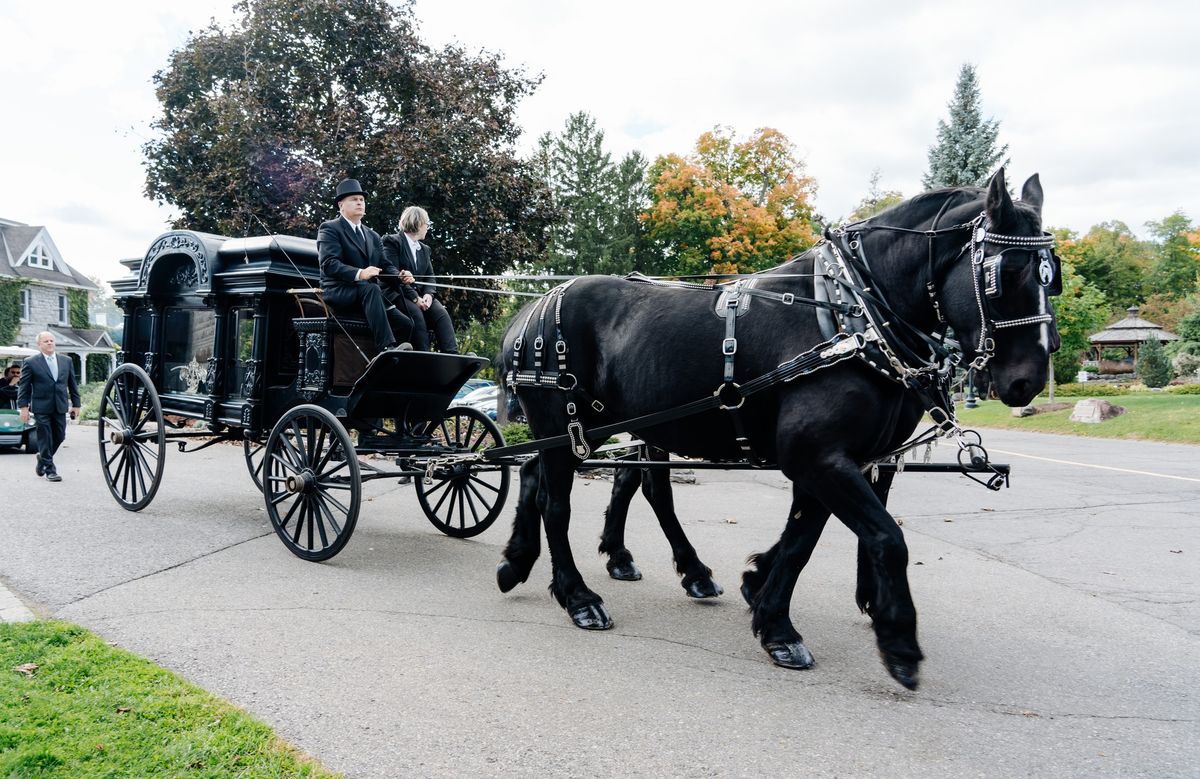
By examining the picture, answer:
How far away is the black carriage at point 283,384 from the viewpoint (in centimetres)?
610

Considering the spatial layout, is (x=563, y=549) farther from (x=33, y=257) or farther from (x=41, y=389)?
(x=33, y=257)

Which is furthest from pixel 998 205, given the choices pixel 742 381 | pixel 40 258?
pixel 40 258

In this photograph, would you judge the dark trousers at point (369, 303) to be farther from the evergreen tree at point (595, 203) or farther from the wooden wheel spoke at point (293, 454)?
the evergreen tree at point (595, 203)

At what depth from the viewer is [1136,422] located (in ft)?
70.4

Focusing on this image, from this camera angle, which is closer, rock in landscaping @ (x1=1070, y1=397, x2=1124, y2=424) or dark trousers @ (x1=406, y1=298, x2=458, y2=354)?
dark trousers @ (x1=406, y1=298, x2=458, y2=354)

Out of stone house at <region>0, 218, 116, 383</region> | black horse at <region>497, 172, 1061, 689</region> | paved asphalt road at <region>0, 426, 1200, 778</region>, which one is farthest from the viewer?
stone house at <region>0, 218, 116, 383</region>

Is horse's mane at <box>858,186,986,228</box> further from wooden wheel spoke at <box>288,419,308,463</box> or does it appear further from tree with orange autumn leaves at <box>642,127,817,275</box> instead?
tree with orange autumn leaves at <box>642,127,817,275</box>

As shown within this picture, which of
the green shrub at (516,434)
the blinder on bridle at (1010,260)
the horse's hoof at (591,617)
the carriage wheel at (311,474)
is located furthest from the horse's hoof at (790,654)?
the green shrub at (516,434)

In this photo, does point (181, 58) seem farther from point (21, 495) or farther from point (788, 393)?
point (788, 393)

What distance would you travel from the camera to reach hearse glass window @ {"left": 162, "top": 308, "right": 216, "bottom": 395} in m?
7.59

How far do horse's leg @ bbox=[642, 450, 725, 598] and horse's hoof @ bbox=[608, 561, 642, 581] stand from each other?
0.34 meters

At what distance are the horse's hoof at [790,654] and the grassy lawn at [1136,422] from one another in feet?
46.4

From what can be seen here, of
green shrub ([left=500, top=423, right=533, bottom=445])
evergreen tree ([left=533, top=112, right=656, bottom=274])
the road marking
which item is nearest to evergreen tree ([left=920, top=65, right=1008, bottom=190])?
evergreen tree ([left=533, top=112, right=656, bottom=274])

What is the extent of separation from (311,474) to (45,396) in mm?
6994
